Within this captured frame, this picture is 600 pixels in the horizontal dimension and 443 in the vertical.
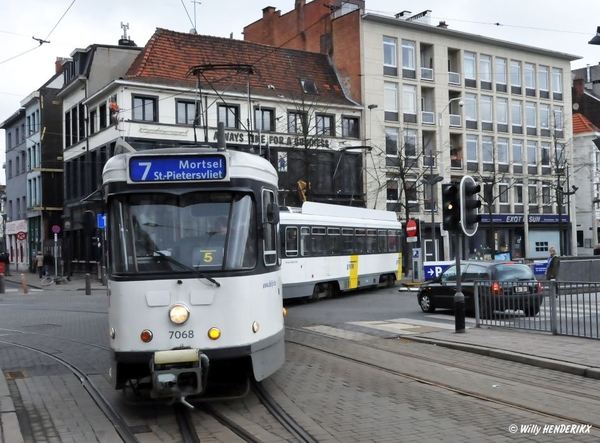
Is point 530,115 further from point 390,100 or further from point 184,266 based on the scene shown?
point 184,266

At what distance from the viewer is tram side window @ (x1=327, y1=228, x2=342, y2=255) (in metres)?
25.1

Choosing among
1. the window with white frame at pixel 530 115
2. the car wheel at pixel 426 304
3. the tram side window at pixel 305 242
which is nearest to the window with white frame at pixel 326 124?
Result: the window with white frame at pixel 530 115

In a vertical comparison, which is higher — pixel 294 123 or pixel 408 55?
pixel 408 55

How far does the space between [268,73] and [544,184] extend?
24.3 meters

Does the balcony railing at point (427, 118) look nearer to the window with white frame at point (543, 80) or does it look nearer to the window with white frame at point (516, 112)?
the window with white frame at point (516, 112)

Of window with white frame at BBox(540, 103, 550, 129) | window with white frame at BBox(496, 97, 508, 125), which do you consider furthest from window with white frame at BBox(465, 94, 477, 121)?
window with white frame at BBox(540, 103, 550, 129)

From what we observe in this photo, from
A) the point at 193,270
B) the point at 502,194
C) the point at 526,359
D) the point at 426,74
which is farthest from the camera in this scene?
the point at 502,194

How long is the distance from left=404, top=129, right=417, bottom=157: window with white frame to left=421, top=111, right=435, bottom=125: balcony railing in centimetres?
114

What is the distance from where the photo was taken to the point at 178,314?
810 centimetres

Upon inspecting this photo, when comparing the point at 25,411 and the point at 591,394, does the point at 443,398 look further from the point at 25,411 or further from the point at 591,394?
the point at 25,411

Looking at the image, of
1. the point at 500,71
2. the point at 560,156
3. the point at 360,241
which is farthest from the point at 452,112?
the point at 360,241

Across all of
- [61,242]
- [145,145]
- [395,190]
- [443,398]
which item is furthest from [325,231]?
[61,242]

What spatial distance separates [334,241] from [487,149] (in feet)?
105

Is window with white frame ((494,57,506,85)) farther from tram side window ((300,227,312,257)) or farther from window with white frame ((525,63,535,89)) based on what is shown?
tram side window ((300,227,312,257))
